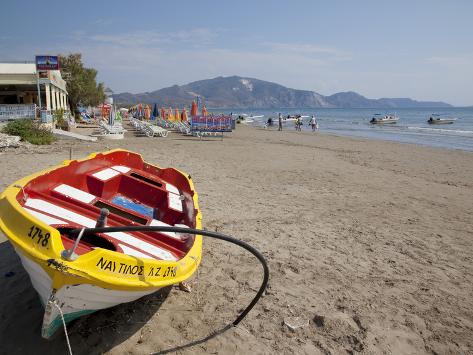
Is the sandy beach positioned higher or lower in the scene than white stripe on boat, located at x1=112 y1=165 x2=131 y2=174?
lower

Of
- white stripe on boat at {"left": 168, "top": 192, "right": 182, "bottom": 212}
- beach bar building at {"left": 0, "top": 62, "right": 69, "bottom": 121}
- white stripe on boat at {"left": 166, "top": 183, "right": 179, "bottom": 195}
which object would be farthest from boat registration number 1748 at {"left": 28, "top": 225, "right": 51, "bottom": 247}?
beach bar building at {"left": 0, "top": 62, "right": 69, "bottom": 121}

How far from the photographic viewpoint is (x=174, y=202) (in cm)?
566

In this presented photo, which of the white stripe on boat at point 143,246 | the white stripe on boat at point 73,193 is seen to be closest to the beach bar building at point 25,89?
the white stripe on boat at point 73,193

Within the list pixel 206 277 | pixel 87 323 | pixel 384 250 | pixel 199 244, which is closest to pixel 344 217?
pixel 384 250

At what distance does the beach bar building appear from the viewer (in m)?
20.4

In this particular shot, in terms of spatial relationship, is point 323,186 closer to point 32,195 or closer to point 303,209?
point 303,209

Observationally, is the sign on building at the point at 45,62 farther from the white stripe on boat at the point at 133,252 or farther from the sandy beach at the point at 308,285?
the white stripe on boat at the point at 133,252

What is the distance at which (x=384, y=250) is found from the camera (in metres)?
5.96

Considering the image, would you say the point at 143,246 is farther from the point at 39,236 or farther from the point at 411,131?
the point at 411,131

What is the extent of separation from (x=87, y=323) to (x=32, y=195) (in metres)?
1.66

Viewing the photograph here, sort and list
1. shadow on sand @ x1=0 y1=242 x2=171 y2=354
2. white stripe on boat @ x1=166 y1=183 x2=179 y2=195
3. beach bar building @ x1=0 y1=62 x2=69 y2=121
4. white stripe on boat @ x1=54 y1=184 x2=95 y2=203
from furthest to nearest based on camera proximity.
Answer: beach bar building @ x1=0 y1=62 x2=69 y2=121 → white stripe on boat @ x1=166 y1=183 x2=179 y2=195 → white stripe on boat @ x1=54 y1=184 x2=95 y2=203 → shadow on sand @ x1=0 y1=242 x2=171 y2=354

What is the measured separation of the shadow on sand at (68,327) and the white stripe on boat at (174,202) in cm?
138

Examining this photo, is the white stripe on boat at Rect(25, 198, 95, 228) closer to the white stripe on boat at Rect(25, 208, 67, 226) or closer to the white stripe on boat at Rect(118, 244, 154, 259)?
the white stripe on boat at Rect(25, 208, 67, 226)

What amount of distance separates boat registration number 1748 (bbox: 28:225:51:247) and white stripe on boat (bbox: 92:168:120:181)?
8.20 ft
